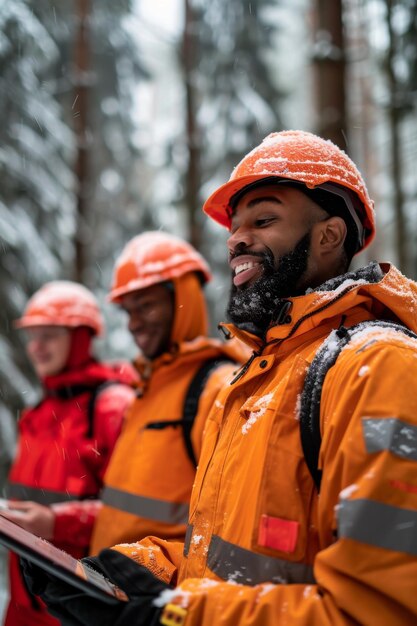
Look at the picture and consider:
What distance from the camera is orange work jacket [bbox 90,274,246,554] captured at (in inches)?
159

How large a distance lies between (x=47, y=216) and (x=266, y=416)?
1056 cm

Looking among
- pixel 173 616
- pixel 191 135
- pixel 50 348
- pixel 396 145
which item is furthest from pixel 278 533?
pixel 396 145

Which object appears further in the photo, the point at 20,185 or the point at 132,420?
the point at 20,185

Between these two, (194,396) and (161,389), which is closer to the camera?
(194,396)

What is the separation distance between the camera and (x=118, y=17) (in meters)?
15.6

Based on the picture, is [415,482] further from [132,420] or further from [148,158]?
[148,158]

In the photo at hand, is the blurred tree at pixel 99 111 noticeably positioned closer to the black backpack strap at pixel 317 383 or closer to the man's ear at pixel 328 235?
the man's ear at pixel 328 235

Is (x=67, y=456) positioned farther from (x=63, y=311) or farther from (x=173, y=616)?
(x=173, y=616)

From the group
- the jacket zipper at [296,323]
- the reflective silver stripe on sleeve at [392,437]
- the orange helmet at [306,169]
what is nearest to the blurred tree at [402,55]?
the orange helmet at [306,169]

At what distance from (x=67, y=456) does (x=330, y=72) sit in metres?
4.65

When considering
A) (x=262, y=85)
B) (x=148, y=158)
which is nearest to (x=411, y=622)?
(x=262, y=85)

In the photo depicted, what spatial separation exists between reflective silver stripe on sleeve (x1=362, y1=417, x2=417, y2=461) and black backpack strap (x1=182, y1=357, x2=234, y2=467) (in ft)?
7.69

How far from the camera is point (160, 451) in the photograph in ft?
13.6

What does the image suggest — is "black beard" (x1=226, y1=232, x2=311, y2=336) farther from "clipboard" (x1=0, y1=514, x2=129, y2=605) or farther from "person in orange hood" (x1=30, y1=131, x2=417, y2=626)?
"clipboard" (x1=0, y1=514, x2=129, y2=605)
